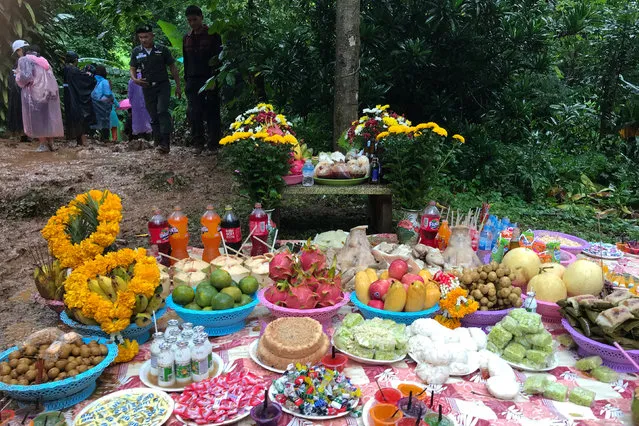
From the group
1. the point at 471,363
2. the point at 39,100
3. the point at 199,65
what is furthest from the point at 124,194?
the point at 471,363

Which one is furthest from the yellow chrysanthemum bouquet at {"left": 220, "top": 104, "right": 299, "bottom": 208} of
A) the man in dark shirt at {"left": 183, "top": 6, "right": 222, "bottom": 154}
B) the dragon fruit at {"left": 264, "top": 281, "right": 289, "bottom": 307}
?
the man in dark shirt at {"left": 183, "top": 6, "right": 222, "bottom": 154}

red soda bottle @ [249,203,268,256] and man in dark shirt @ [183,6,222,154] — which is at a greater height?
man in dark shirt @ [183,6,222,154]

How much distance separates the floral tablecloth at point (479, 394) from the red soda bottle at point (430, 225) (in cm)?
152

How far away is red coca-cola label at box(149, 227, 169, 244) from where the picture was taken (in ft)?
12.3

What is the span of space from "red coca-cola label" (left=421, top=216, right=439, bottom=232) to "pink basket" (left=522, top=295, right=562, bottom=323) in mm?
1189

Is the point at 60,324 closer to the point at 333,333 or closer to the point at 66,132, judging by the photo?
the point at 333,333

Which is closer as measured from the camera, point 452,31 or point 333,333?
point 333,333

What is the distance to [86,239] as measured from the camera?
2945mm

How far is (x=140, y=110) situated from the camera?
1034 centimetres

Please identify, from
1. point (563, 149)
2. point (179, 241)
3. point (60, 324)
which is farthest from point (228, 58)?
point (563, 149)

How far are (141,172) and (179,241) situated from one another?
166 inches

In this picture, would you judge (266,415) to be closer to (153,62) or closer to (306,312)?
(306,312)

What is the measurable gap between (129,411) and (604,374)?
7.59 ft

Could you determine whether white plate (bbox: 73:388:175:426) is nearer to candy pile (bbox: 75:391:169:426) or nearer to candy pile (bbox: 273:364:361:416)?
candy pile (bbox: 75:391:169:426)
